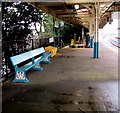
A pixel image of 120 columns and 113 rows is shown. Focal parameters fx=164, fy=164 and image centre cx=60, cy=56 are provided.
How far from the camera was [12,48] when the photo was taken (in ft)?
22.2

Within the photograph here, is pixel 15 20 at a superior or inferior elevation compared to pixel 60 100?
superior

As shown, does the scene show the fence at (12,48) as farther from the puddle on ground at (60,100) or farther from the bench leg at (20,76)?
the puddle on ground at (60,100)

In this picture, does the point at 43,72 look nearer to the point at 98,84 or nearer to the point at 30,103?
the point at 98,84

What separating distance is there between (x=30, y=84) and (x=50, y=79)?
78 cm

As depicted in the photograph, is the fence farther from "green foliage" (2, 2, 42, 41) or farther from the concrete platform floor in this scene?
"green foliage" (2, 2, 42, 41)

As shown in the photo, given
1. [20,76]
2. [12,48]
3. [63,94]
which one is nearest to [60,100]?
[63,94]

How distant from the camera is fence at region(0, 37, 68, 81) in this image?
5.78 m

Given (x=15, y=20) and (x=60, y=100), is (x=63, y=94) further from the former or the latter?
(x=15, y=20)

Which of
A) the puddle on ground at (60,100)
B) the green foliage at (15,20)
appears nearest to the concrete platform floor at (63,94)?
the puddle on ground at (60,100)

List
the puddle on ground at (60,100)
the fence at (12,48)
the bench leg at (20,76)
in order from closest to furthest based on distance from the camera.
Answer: the puddle on ground at (60,100) < the bench leg at (20,76) < the fence at (12,48)

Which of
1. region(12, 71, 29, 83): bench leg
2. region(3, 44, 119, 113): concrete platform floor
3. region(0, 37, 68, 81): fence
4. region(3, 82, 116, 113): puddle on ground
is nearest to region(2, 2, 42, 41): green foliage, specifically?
region(0, 37, 68, 81): fence

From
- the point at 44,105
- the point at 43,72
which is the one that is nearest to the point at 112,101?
the point at 44,105

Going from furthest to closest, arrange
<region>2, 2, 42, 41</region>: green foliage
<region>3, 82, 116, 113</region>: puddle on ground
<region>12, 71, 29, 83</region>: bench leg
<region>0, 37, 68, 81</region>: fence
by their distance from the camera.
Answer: <region>2, 2, 42, 41</region>: green foliage → <region>0, 37, 68, 81</region>: fence → <region>12, 71, 29, 83</region>: bench leg → <region>3, 82, 116, 113</region>: puddle on ground

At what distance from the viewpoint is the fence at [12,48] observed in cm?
578
